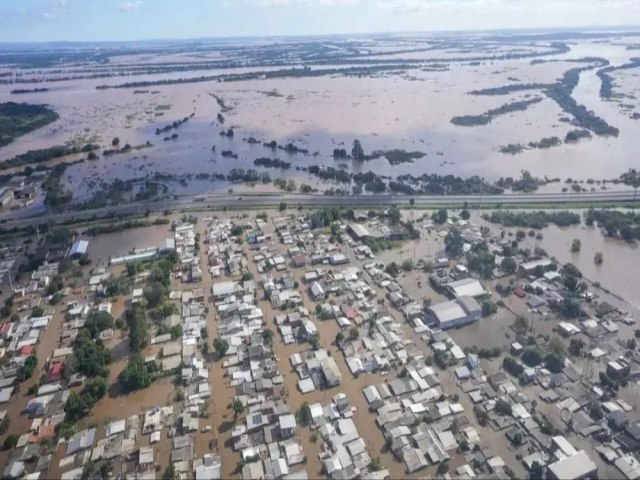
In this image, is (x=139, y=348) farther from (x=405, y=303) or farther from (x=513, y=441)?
(x=513, y=441)

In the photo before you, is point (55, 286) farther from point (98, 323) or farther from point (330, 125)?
point (330, 125)

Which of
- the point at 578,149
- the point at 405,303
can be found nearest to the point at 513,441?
the point at 405,303

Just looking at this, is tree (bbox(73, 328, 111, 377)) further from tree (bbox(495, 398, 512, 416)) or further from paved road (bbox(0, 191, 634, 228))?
paved road (bbox(0, 191, 634, 228))

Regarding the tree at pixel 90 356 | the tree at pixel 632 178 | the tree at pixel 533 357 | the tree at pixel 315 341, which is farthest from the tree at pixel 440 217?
the tree at pixel 90 356

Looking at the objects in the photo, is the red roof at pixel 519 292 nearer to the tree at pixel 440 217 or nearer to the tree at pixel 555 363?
the tree at pixel 555 363

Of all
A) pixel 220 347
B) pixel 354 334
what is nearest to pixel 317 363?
pixel 354 334
